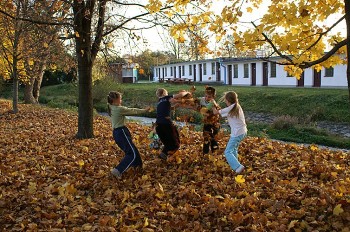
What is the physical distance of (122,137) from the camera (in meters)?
6.50

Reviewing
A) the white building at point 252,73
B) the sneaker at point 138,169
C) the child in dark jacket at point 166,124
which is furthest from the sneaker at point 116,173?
the white building at point 252,73

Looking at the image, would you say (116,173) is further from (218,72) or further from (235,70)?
(218,72)

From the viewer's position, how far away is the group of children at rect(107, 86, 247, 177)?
21.2 feet

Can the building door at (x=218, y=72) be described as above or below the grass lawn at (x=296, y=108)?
above

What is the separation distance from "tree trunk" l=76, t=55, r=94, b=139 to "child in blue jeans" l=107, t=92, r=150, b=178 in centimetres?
409

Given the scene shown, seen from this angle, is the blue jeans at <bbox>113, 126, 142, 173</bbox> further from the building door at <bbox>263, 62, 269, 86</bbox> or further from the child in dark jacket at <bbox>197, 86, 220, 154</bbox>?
the building door at <bbox>263, 62, 269, 86</bbox>

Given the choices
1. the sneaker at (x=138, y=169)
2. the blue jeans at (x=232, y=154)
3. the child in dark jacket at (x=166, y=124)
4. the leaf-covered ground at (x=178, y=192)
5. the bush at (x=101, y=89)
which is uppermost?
the bush at (x=101, y=89)

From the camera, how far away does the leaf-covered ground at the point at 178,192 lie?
177 inches

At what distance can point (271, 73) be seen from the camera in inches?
1540

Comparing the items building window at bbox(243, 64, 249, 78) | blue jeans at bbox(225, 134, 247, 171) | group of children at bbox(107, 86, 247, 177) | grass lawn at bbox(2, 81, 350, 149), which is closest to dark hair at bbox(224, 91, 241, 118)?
group of children at bbox(107, 86, 247, 177)

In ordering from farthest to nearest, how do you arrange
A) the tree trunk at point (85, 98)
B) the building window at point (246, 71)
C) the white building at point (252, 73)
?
1. the building window at point (246, 71)
2. the white building at point (252, 73)
3. the tree trunk at point (85, 98)

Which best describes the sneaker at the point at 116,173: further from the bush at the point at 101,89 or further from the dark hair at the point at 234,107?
the bush at the point at 101,89

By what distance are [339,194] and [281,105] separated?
21.5 meters

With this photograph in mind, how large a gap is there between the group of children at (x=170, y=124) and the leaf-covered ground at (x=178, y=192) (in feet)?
0.72
